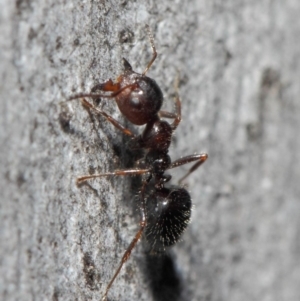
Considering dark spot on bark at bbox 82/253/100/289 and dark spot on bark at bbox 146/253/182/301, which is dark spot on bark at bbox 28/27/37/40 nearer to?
dark spot on bark at bbox 82/253/100/289

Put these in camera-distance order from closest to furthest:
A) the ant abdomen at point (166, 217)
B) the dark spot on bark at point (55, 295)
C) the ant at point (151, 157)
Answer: the dark spot on bark at point (55, 295), the ant at point (151, 157), the ant abdomen at point (166, 217)

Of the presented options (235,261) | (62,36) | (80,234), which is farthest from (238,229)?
(62,36)

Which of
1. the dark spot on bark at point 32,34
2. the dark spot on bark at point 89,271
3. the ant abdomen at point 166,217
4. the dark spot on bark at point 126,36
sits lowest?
the dark spot on bark at point 89,271

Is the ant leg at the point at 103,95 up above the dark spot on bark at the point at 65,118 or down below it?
above

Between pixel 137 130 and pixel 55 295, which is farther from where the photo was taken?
pixel 137 130

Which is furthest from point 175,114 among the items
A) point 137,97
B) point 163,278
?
point 163,278

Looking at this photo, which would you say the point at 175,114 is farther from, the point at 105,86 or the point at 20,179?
the point at 20,179

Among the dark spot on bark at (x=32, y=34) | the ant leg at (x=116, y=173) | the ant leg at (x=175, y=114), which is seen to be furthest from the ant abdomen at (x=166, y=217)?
the dark spot on bark at (x=32, y=34)

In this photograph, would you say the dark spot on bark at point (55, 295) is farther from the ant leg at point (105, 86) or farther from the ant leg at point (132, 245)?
the ant leg at point (105, 86)

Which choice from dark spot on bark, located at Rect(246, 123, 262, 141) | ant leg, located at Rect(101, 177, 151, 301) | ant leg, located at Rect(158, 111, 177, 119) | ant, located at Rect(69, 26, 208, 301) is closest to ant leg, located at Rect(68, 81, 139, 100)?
ant, located at Rect(69, 26, 208, 301)
